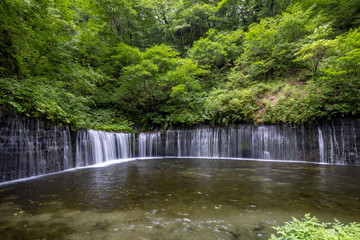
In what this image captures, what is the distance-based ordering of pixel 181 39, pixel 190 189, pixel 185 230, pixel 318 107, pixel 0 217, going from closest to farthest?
pixel 185 230
pixel 0 217
pixel 190 189
pixel 318 107
pixel 181 39

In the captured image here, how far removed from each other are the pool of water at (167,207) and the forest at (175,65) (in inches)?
145

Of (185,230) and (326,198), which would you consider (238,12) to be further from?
(185,230)

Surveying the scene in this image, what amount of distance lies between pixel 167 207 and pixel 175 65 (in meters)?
12.7

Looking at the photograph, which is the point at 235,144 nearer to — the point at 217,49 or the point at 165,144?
the point at 165,144

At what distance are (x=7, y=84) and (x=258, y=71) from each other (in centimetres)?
1454

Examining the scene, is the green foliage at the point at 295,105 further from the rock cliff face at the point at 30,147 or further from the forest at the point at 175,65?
the rock cliff face at the point at 30,147

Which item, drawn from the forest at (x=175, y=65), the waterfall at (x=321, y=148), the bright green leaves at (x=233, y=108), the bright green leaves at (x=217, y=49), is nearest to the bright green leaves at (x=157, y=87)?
the forest at (x=175, y=65)

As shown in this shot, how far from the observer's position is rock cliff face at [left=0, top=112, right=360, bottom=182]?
→ 5238 millimetres

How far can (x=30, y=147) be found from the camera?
554 centimetres

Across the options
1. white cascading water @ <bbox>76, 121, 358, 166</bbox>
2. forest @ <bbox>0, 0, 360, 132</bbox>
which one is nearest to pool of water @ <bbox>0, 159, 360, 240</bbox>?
Answer: forest @ <bbox>0, 0, 360, 132</bbox>

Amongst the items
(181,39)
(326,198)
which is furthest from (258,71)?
(181,39)

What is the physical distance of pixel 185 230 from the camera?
2275mm

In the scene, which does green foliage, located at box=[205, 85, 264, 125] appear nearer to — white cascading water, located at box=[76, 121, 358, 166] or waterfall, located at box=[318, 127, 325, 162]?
white cascading water, located at box=[76, 121, 358, 166]

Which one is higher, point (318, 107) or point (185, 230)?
point (318, 107)
